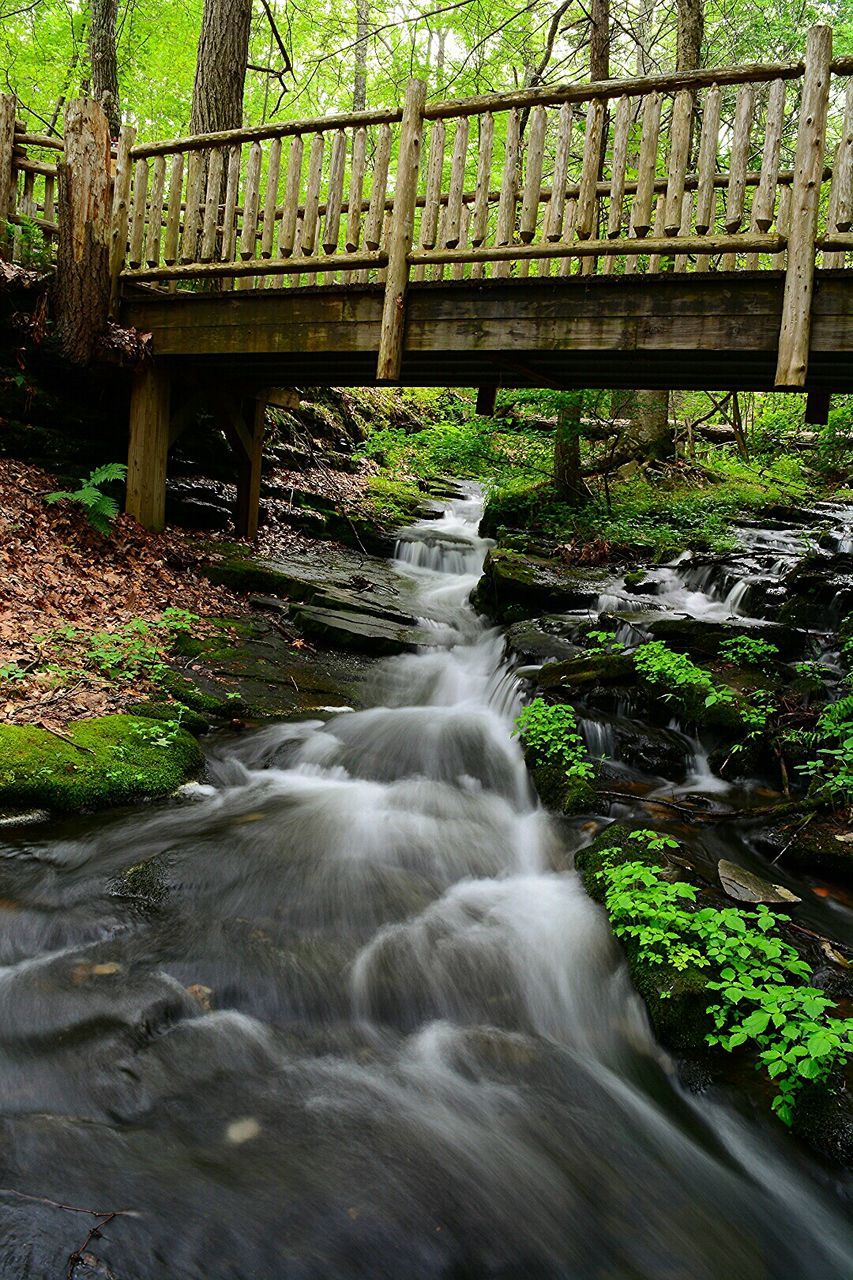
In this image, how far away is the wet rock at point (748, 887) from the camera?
4227mm

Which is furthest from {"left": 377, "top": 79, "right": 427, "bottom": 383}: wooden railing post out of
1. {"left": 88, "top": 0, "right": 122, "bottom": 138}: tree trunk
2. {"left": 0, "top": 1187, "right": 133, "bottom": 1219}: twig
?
{"left": 88, "top": 0, "right": 122, "bottom": 138}: tree trunk

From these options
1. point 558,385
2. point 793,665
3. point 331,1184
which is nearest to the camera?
point 331,1184

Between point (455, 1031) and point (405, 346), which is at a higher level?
point (405, 346)

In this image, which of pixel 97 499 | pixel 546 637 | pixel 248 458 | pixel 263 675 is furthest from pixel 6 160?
pixel 546 637

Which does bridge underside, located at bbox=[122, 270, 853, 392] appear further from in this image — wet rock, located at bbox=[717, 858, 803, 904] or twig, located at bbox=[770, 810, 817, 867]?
wet rock, located at bbox=[717, 858, 803, 904]

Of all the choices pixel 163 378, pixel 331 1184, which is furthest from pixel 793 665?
pixel 163 378

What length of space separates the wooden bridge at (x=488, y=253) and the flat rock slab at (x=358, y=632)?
2305mm

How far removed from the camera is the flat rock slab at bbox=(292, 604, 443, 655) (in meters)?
8.29

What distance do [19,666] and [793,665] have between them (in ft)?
20.1

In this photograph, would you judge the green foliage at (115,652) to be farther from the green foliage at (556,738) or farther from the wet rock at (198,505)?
the wet rock at (198,505)

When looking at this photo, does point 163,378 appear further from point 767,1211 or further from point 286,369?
point 767,1211

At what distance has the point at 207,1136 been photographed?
279 cm

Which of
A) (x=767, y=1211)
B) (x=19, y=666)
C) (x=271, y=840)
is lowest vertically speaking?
(x=767, y=1211)

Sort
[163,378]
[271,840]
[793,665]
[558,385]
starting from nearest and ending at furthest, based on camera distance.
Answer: [271,840], [793,665], [558,385], [163,378]
